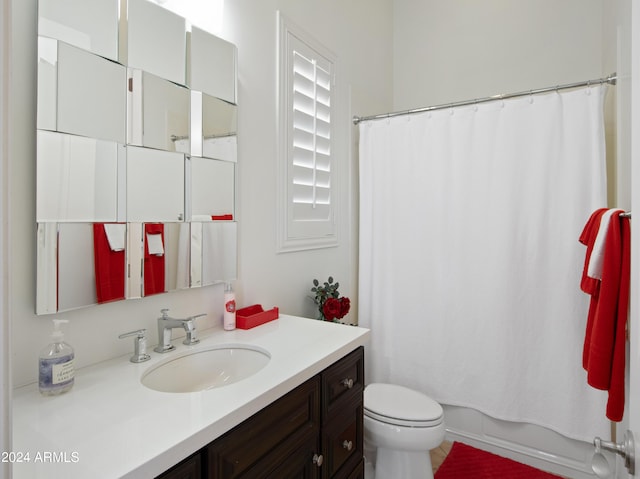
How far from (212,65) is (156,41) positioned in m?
0.24

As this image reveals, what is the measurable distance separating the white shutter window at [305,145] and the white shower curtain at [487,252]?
0.38 metres

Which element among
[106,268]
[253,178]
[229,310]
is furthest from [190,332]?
[253,178]

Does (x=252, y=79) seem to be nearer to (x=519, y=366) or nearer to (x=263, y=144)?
(x=263, y=144)

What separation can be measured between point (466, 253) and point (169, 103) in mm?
1692

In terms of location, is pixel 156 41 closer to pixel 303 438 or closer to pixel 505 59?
pixel 303 438

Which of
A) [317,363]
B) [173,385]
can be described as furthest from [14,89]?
[317,363]

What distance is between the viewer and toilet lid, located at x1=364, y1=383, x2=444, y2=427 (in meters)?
1.67

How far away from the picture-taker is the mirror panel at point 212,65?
1.37 metres

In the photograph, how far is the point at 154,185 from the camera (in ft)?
4.07

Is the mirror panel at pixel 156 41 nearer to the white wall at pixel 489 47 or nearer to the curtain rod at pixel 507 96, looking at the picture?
the curtain rod at pixel 507 96

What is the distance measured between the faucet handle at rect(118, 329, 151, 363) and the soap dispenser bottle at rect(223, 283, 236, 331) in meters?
0.35

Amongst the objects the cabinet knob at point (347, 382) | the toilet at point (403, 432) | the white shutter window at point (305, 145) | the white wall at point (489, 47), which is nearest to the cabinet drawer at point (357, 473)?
the toilet at point (403, 432)

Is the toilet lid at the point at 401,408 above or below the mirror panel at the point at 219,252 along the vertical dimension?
below

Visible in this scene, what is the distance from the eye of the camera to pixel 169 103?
128 cm
